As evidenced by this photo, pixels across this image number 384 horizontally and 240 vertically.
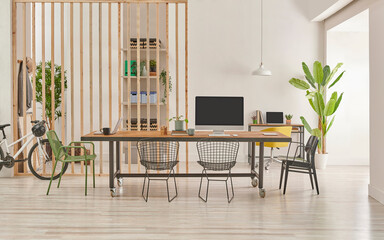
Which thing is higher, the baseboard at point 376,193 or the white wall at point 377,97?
the white wall at point 377,97

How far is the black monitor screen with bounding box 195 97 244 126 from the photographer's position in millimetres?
5359

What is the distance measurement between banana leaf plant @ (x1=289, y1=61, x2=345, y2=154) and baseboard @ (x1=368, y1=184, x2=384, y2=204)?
7.59 ft

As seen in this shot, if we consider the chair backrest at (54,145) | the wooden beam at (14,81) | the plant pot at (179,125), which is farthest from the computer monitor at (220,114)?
the wooden beam at (14,81)

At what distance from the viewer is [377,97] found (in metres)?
5.16

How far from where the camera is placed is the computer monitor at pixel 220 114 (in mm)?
5352

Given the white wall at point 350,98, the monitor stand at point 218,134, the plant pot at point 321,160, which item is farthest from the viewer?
the white wall at point 350,98

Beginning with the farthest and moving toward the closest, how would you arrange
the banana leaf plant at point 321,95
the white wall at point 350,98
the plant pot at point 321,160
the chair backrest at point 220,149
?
the white wall at point 350,98, the plant pot at point 321,160, the banana leaf plant at point 321,95, the chair backrest at point 220,149

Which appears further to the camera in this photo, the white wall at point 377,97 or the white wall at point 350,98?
the white wall at point 350,98

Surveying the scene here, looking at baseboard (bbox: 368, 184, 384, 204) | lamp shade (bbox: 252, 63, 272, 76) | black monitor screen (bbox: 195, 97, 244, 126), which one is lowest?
baseboard (bbox: 368, 184, 384, 204)

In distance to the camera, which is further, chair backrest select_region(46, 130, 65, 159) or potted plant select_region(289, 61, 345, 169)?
potted plant select_region(289, 61, 345, 169)

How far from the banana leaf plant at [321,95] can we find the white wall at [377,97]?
7.08 ft

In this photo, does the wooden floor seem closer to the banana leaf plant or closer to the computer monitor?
the computer monitor

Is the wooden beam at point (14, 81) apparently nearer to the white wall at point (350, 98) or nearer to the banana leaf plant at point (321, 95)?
the banana leaf plant at point (321, 95)

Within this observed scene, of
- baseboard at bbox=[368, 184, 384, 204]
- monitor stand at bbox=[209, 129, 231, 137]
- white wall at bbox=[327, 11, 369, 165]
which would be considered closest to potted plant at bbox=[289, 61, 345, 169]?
white wall at bbox=[327, 11, 369, 165]
